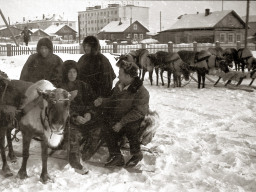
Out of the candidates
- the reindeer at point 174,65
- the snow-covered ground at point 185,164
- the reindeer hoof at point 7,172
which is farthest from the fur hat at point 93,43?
the reindeer at point 174,65

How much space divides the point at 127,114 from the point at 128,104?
23cm

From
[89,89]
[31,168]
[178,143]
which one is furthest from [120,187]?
[178,143]

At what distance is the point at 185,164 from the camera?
486 centimetres

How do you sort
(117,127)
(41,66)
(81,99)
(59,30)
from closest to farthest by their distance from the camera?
1. (117,127)
2. (81,99)
3. (41,66)
4. (59,30)

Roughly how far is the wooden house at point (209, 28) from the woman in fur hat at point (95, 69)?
32269 millimetres

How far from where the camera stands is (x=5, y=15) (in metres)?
5.40

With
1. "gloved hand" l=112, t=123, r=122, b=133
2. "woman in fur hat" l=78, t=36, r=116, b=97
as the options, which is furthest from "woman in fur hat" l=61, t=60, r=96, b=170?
"woman in fur hat" l=78, t=36, r=116, b=97

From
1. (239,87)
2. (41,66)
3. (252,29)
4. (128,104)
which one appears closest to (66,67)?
(128,104)

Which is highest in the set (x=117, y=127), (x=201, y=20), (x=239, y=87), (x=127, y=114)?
(x=201, y=20)

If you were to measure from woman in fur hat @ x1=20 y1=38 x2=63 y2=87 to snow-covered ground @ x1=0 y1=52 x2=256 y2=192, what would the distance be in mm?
1138

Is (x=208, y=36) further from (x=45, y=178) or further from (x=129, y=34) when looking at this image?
(x=45, y=178)

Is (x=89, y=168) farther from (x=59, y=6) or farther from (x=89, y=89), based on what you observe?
(x=59, y=6)

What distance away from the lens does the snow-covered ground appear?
4074 millimetres

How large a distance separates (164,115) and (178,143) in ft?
7.67
